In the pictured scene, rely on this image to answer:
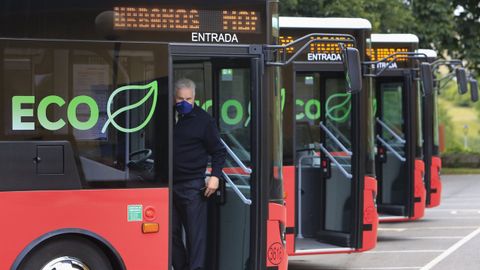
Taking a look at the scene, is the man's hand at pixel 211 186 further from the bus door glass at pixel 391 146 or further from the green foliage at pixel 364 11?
the green foliage at pixel 364 11

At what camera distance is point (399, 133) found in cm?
1529

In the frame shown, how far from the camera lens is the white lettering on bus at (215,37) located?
7.79m

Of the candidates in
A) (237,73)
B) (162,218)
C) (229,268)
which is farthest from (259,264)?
(237,73)

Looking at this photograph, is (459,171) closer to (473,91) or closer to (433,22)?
(433,22)

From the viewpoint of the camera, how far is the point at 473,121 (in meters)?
92.6

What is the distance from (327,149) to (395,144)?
12.0 feet

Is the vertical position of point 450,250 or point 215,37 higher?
point 215,37

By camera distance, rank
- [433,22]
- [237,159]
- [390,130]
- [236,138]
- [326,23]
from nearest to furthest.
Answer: [237,159]
[236,138]
[326,23]
[390,130]
[433,22]

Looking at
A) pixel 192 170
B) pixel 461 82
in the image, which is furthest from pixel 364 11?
pixel 192 170

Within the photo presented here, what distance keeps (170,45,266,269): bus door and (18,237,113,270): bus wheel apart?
1301 mm

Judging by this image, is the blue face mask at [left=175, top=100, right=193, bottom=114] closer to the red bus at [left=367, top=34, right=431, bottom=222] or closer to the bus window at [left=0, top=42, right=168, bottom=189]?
the bus window at [left=0, top=42, right=168, bottom=189]

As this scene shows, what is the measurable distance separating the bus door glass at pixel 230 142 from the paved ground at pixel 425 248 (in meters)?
3.51

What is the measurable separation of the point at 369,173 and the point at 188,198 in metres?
3.46

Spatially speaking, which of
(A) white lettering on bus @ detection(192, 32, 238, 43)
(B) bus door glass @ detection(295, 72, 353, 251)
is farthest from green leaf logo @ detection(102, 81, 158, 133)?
(B) bus door glass @ detection(295, 72, 353, 251)
